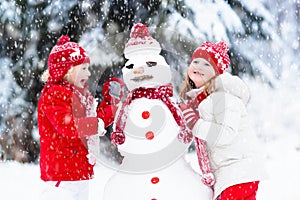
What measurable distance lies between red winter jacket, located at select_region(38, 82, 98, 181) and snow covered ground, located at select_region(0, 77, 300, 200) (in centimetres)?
177

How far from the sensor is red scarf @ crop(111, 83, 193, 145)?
97.5 inches

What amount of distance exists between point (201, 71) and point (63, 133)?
34.6 inches

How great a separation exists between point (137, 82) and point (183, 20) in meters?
2.98

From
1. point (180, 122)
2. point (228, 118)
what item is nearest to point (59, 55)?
point (180, 122)

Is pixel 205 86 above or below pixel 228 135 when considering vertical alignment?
above

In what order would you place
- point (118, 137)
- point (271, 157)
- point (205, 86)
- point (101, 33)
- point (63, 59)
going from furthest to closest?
point (271, 157), point (101, 33), point (63, 59), point (205, 86), point (118, 137)

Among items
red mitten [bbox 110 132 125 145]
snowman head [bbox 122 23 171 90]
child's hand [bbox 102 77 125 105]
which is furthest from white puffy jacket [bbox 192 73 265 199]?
child's hand [bbox 102 77 125 105]

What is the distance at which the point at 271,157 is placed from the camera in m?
6.29

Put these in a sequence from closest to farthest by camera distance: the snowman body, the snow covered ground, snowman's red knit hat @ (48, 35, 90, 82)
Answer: the snowman body
snowman's red knit hat @ (48, 35, 90, 82)
the snow covered ground

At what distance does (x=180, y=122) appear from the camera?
8.21 feet

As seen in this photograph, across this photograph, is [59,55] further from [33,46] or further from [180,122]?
[33,46]

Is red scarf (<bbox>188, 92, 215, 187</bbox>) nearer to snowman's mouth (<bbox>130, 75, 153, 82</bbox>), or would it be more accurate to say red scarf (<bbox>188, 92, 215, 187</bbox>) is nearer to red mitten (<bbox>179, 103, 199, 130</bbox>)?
red mitten (<bbox>179, 103, 199, 130</bbox>)

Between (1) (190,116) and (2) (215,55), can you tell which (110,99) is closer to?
(1) (190,116)

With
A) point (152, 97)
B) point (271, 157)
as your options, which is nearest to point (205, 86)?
point (152, 97)
